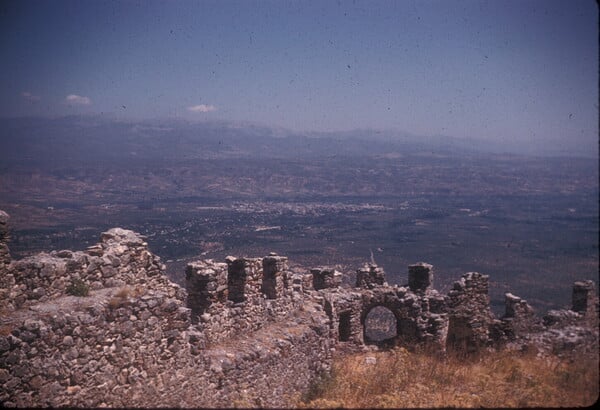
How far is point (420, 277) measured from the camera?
18859 mm

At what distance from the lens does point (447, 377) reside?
11.7 m

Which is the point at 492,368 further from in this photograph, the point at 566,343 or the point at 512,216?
the point at 512,216

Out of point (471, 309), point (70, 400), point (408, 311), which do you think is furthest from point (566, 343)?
point (70, 400)

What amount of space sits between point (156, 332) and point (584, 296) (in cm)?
1622

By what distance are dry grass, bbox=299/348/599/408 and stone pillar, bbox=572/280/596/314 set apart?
4.65 m

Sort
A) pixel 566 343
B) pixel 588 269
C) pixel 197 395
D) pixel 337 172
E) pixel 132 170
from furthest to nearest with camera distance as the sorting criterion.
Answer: pixel 337 172, pixel 132 170, pixel 588 269, pixel 566 343, pixel 197 395

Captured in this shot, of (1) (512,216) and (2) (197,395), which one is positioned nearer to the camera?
(2) (197,395)

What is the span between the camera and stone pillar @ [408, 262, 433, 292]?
1881 cm

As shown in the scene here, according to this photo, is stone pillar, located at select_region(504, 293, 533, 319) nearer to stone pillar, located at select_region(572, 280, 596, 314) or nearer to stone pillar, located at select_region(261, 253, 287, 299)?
stone pillar, located at select_region(572, 280, 596, 314)

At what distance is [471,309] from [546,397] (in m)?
8.98

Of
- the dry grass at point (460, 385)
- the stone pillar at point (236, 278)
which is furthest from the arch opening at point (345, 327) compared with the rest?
the stone pillar at point (236, 278)

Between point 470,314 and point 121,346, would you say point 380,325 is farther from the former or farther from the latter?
point 121,346

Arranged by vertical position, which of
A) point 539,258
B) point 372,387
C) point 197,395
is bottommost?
point 539,258

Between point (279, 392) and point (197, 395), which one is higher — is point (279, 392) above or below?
below
